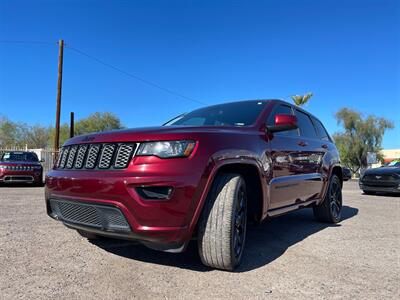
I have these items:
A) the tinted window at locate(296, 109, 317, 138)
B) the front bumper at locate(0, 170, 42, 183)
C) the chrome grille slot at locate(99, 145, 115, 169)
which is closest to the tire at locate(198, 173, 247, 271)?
the chrome grille slot at locate(99, 145, 115, 169)

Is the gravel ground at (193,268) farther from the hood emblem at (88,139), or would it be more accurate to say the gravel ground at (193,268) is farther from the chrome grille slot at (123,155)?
the hood emblem at (88,139)

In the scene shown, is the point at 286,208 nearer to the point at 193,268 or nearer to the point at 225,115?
the point at 225,115

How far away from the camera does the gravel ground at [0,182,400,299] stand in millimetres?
2633

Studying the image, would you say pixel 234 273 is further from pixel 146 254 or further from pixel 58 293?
pixel 58 293

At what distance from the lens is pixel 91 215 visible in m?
2.91

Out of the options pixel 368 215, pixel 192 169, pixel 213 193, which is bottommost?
pixel 368 215

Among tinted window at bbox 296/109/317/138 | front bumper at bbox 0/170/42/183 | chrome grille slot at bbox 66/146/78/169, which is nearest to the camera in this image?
chrome grille slot at bbox 66/146/78/169

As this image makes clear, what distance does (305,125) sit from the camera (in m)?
5.18

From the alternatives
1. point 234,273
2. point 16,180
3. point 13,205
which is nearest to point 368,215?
point 234,273

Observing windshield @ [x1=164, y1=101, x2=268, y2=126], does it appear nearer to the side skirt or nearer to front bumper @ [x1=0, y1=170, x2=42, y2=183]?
the side skirt

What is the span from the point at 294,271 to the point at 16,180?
36.5 feet

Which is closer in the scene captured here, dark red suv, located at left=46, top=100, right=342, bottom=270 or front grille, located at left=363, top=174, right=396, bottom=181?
dark red suv, located at left=46, top=100, right=342, bottom=270

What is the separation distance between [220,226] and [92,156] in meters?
1.24

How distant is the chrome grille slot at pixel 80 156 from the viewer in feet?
A: 10.2
